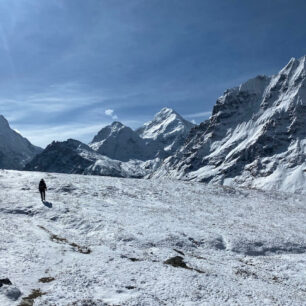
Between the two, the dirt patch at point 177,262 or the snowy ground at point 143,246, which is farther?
the dirt patch at point 177,262

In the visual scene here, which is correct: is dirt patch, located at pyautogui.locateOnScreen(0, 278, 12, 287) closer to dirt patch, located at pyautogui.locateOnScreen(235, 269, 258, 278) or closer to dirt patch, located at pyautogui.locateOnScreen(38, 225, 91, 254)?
dirt patch, located at pyautogui.locateOnScreen(38, 225, 91, 254)

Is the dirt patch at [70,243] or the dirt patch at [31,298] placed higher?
the dirt patch at [70,243]

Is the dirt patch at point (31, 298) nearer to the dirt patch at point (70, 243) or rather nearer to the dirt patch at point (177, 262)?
the dirt patch at point (70, 243)

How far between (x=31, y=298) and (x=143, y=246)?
11.3 metres

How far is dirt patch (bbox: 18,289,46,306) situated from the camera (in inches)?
623

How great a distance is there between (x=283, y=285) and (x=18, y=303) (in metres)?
15.6

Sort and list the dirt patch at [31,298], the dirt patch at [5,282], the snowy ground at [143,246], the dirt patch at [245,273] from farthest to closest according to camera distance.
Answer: the dirt patch at [245,273]
the snowy ground at [143,246]
the dirt patch at [5,282]
the dirt patch at [31,298]

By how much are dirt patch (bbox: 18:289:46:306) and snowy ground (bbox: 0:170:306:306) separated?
3.4 inches

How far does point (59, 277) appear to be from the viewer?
18.9 m

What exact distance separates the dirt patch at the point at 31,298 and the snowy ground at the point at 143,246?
0.29ft

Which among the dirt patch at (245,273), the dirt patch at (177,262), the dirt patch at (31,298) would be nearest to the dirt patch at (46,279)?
the dirt patch at (31,298)

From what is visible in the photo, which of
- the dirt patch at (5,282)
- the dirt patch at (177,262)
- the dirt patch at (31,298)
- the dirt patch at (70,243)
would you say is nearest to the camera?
the dirt patch at (31,298)

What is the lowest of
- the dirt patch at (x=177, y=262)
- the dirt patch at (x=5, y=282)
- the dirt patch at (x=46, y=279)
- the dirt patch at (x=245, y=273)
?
the dirt patch at (x=245, y=273)

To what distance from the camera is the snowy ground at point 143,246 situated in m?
18.2
